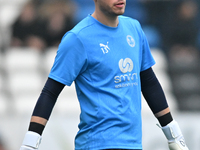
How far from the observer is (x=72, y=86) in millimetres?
7645

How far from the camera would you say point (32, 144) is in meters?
3.22

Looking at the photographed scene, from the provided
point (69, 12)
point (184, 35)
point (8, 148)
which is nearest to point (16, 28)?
point (69, 12)

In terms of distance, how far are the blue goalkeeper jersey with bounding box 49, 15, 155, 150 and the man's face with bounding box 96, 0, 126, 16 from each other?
11cm

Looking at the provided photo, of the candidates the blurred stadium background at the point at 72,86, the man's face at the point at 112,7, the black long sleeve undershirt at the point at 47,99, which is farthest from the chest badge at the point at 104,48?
the blurred stadium background at the point at 72,86

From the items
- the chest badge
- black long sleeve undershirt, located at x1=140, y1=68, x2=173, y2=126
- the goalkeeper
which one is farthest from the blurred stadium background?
the chest badge

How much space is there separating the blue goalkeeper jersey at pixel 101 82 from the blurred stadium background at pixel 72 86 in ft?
10.9

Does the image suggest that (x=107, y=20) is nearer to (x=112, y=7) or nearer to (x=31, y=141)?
(x=112, y=7)

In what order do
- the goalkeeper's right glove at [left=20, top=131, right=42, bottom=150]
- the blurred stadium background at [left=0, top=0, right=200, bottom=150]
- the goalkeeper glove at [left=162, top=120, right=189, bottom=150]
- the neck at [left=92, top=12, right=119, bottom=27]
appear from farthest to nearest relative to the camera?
the blurred stadium background at [left=0, top=0, right=200, bottom=150], the goalkeeper glove at [left=162, top=120, right=189, bottom=150], the neck at [left=92, top=12, right=119, bottom=27], the goalkeeper's right glove at [left=20, top=131, right=42, bottom=150]

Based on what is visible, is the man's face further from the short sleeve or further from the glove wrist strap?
the glove wrist strap

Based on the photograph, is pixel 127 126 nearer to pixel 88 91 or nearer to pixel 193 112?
pixel 88 91

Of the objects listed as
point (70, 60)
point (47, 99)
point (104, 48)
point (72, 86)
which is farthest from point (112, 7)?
point (72, 86)

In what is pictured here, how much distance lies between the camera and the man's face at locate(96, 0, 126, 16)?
331 centimetres

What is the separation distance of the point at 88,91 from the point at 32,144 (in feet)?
1.72

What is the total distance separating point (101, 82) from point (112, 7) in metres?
0.53
